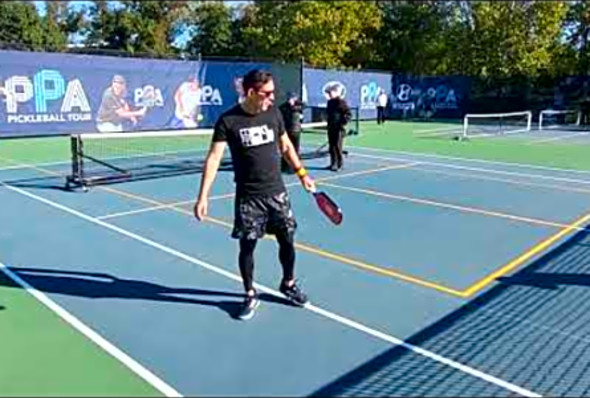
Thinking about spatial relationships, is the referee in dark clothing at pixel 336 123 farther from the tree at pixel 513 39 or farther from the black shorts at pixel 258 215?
the tree at pixel 513 39

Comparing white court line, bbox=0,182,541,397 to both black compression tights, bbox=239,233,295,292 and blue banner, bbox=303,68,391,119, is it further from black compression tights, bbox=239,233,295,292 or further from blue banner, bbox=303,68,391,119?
blue banner, bbox=303,68,391,119

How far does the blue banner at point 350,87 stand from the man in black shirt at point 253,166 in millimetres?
22213

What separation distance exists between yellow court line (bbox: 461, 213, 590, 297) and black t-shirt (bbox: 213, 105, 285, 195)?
7.29ft

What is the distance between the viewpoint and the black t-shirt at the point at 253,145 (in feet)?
16.3

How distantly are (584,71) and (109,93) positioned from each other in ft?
81.8

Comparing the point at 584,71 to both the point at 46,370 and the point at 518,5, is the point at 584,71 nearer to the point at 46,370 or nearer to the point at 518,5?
the point at 518,5

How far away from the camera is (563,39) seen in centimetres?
3516

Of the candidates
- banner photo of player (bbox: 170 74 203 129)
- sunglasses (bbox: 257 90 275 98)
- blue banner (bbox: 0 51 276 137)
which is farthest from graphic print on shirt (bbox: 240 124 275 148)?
banner photo of player (bbox: 170 74 203 129)

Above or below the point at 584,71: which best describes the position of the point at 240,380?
below

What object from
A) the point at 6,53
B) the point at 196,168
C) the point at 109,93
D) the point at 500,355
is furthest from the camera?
the point at 109,93

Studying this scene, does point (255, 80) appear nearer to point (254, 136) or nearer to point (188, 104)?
point (254, 136)

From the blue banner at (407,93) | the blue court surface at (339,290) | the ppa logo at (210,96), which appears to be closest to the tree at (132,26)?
the blue banner at (407,93)

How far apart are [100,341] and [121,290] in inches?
46.6

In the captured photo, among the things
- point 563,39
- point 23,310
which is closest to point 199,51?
point 563,39
